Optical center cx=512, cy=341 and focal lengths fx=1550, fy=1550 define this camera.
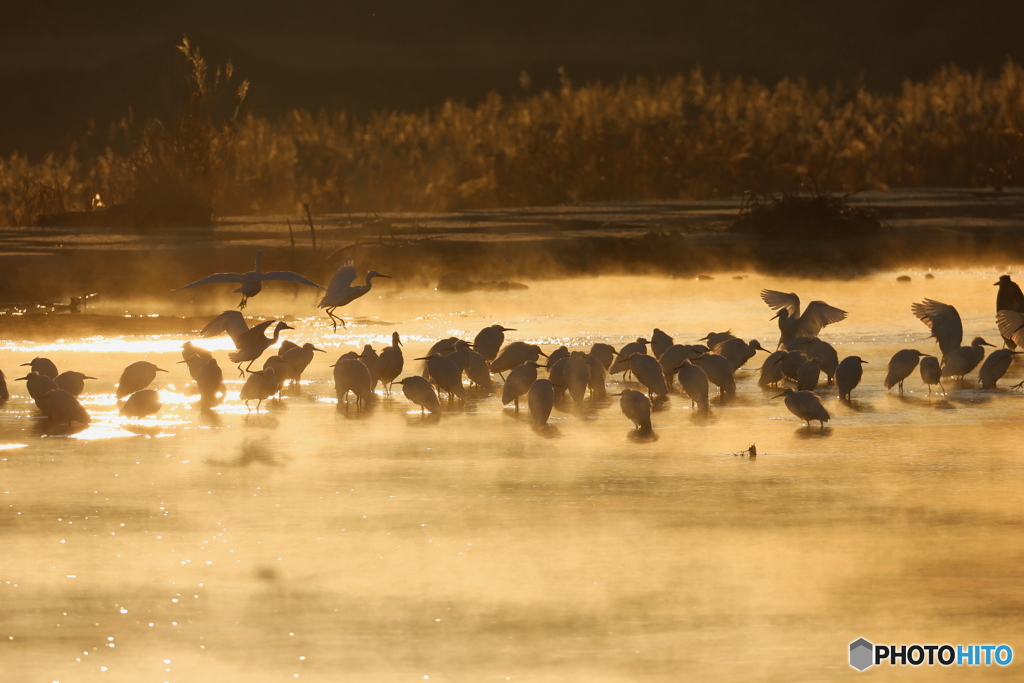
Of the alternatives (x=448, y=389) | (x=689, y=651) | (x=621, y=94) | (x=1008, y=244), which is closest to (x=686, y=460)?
(x=448, y=389)

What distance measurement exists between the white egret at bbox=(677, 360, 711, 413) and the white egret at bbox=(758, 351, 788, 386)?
63cm

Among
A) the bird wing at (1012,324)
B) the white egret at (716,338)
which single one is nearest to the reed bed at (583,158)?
the white egret at (716,338)

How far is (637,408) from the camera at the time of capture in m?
5.51

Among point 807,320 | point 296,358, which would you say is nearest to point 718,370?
point 807,320

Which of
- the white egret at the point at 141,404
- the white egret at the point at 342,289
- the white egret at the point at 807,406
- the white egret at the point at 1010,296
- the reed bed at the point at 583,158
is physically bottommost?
the white egret at the point at 807,406

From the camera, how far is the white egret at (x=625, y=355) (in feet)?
22.2

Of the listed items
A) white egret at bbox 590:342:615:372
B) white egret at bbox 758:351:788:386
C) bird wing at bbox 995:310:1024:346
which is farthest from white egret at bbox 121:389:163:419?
bird wing at bbox 995:310:1024:346

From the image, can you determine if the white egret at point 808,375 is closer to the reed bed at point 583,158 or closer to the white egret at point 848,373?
the white egret at point 848,373

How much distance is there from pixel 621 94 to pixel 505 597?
1493 cm

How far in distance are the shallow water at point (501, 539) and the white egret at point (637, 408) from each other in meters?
0.08

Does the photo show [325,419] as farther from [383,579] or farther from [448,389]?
[383,579]

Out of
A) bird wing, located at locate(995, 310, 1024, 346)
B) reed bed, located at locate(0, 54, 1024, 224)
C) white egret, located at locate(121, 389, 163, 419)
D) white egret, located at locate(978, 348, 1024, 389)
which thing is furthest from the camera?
reed bed, located at locate(0, 54, 1024, 224)

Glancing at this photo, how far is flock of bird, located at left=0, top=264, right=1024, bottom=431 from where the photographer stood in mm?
5809

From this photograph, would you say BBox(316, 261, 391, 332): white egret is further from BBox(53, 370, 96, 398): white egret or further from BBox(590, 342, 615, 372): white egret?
BBox(53, 370, 96, 398): white egret
